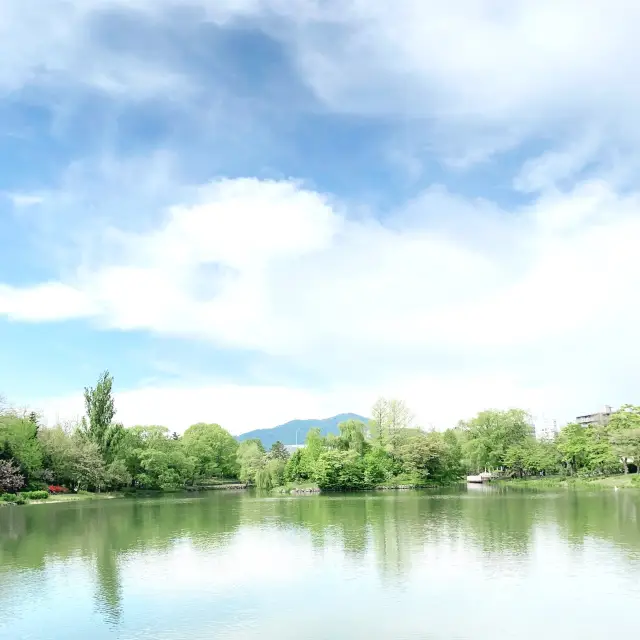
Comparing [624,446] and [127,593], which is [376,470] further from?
[127,593]

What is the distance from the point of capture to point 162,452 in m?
Answer: 62.4

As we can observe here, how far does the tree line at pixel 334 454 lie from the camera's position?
5150 cm

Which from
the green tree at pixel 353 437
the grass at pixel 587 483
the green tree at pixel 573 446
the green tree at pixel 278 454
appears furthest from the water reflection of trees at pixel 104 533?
the green tree at pixel 573 446

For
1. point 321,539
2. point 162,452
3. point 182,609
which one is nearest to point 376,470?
point 162,452

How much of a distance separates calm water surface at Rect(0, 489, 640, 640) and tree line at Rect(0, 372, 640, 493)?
23.0 meters

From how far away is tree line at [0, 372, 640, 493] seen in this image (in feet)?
169

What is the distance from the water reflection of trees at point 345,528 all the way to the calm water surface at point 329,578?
0.11m

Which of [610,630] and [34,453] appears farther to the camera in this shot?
[34,453]

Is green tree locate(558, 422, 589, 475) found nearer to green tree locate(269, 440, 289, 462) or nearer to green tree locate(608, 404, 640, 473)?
green tree locate(608, 404, 640, 473)

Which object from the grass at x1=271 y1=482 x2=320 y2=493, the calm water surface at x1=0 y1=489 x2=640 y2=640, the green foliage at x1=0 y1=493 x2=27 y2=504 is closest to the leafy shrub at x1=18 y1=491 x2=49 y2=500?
the green foliage at x1=0 y1=493 x2=27 y2=504

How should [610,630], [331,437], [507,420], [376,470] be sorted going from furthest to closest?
[507,420], [331,437], [376,470], [610,630]

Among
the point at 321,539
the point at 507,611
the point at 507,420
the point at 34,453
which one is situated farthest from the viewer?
the point at 507,420

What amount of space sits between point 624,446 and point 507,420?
21364 mm

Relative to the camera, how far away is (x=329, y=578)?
16.3 m
